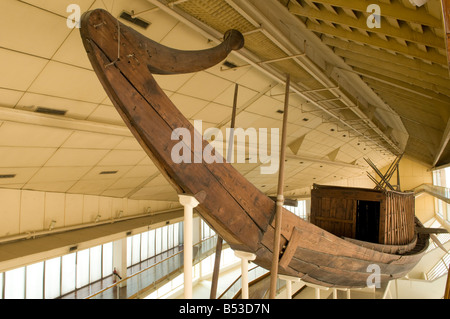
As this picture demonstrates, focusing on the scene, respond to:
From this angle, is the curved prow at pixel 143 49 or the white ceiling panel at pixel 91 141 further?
the white ceiling panel at pixel 91 141

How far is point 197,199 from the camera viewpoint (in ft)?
7.41

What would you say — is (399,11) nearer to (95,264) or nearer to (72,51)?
(72,51)

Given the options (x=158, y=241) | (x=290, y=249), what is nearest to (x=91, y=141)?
(x=290, y=249)

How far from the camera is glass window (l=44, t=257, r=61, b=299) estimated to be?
8320 mm

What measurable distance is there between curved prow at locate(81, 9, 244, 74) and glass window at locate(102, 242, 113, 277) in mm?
9103

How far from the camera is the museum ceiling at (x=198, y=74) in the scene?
10.8 feet

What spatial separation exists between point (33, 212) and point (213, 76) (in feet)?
16.0

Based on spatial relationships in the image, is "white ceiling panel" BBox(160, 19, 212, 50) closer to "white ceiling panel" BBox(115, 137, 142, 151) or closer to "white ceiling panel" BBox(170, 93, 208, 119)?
"white ceiling panel" BBox(170, 93, 208, 119)

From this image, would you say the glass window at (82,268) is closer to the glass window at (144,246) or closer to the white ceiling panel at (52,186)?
the glass window at (144,246)

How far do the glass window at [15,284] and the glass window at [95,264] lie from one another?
2.09m

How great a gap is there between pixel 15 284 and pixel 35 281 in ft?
1.88

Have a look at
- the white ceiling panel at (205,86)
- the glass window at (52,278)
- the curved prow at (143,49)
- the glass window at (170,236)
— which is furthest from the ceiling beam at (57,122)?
the glass window at (170,236)
